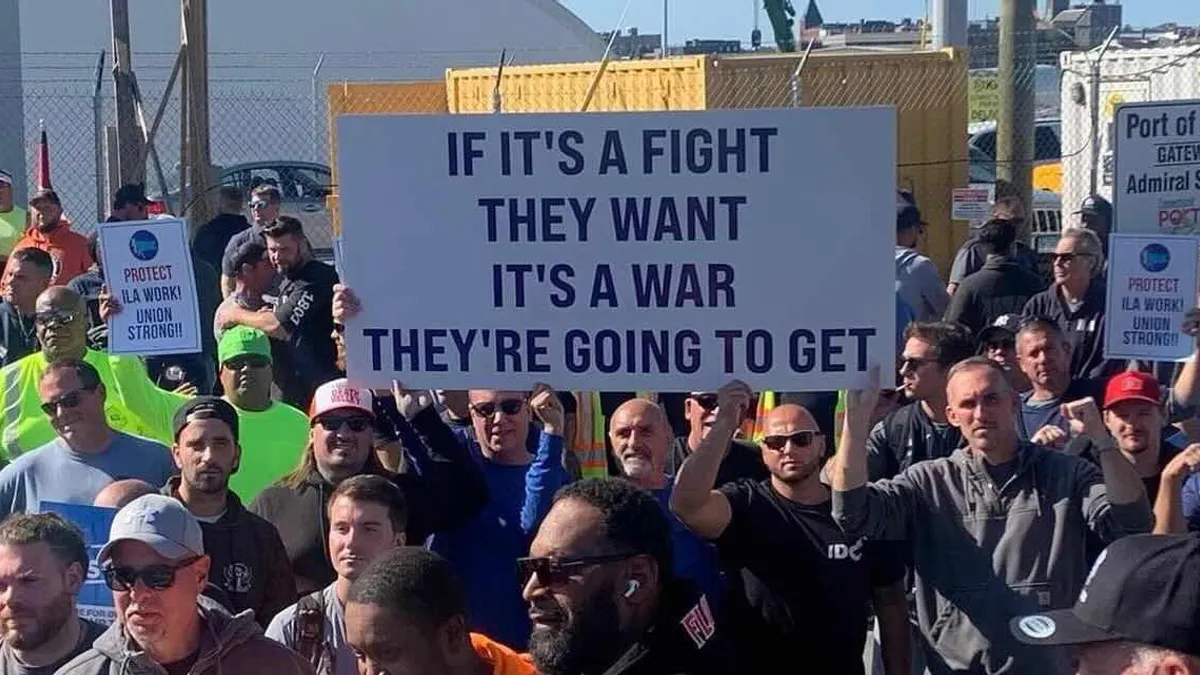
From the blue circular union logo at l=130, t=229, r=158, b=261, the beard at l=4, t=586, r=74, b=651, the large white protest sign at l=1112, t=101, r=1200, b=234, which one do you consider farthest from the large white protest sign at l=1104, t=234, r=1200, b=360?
the beard at l=4, t=586, r=74, b=651

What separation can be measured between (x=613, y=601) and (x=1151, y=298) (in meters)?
4.06

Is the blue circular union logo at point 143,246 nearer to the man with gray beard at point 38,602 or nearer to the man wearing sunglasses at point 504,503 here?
the man wearing sunglasses at point 504,503

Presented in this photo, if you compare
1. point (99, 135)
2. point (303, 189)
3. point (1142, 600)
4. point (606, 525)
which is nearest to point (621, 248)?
point (606, 525)

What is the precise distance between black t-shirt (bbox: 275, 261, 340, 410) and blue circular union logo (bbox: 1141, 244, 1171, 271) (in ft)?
12.8

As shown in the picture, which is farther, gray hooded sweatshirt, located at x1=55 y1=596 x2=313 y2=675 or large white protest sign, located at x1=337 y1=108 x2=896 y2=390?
large white protest sign, located at x1=337 y1=108 x2=896 y2=390

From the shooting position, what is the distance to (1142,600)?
270 cm

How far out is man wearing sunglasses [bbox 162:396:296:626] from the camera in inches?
216

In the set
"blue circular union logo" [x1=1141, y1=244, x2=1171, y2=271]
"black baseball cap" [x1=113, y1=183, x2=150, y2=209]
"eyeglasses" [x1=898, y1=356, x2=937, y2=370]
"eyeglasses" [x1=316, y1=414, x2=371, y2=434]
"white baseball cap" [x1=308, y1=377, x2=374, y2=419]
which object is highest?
"black baseball cap" [x1=113, y1=183, x2=150, y2=209]

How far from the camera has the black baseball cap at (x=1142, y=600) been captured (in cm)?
265

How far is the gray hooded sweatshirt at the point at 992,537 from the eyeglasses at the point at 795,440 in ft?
0.85

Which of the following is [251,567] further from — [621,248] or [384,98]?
[384,98]

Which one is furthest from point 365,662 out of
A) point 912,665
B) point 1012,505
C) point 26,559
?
point 912,665

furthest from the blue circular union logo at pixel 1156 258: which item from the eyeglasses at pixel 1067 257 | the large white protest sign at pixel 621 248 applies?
the large white protest sign at pixel 621 248

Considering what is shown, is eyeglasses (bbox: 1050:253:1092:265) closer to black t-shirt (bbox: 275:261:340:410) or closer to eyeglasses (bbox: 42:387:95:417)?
black t-shirt (bbox: 275:261:340:410)
